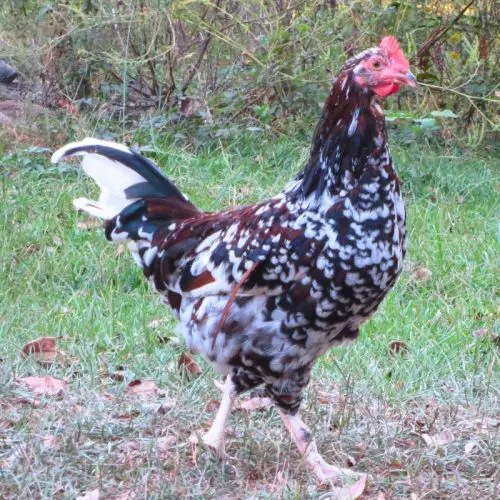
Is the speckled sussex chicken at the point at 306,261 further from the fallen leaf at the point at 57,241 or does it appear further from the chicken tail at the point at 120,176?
the fallen leaf at the point at 57,241

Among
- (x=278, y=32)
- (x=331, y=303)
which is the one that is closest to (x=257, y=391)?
(x=331, y=303)

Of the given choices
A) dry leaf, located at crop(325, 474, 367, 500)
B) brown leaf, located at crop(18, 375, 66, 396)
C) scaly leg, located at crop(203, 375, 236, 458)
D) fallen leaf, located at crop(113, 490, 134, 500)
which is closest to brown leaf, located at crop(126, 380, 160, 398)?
brown leaf, located at crop(18, 375, 66, 396)

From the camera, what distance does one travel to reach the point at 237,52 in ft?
26.8

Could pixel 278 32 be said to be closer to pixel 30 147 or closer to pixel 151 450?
pixel 30 147

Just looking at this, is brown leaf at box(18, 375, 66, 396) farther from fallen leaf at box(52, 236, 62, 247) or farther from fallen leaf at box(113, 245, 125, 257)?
fallen leaf at box(52, 236, 62, 247)

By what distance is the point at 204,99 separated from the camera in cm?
794

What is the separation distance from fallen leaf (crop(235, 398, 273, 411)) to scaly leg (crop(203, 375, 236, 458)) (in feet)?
1.43

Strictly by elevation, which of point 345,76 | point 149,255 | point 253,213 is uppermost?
point 345,76

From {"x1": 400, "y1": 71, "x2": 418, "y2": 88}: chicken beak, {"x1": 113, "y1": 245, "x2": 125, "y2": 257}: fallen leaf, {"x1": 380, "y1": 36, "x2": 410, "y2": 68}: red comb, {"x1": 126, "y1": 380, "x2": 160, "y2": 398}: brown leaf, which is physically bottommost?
{"x1": 113, "y1": 245, "x2": 125, "y2": 257}: fallen leaf

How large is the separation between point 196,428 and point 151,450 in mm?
349

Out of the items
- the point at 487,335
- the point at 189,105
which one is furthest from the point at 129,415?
the point at 189,105

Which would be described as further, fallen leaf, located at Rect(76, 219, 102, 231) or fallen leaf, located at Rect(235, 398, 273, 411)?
fallen leaf, located at Rect(76, 219, 102, 231)

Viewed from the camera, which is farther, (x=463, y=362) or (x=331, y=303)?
(x=463, y=362)

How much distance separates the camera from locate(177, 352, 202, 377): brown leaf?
4.15m
